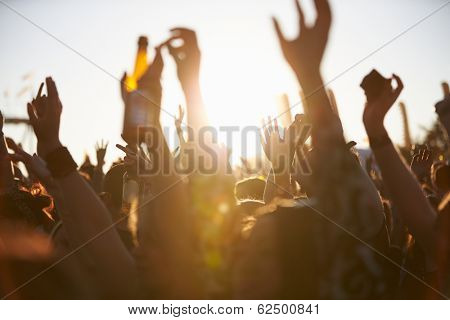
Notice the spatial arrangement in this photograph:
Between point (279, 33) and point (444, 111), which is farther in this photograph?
point (444, 111)

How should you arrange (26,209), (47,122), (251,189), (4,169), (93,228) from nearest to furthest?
(93,228)
(47,122)
(26,209)
(4,169)
(251,189)

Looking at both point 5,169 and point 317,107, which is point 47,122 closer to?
point 317,107

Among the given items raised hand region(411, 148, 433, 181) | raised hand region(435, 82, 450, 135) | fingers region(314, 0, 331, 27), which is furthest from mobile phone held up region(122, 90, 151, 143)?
raised hand region(411, 148, 433, 181)

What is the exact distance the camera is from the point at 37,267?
311 cm

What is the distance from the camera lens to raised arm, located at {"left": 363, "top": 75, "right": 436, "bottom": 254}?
2.23 meters

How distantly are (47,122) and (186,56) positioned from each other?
0.83m

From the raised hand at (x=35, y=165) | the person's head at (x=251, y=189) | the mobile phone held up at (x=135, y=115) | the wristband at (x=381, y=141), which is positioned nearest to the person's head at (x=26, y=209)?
the raised hand at (x=35, y=165)

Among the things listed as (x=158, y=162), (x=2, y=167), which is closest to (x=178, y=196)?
(x=158, y=162)

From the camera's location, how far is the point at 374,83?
7.30ft

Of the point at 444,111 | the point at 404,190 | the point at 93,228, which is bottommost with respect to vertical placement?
the point at 93,228

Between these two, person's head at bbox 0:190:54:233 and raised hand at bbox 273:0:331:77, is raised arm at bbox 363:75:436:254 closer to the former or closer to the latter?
raised hand at bbox 273:0:331:77

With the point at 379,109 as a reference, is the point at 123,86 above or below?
above

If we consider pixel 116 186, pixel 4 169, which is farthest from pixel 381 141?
pixel 116 186
